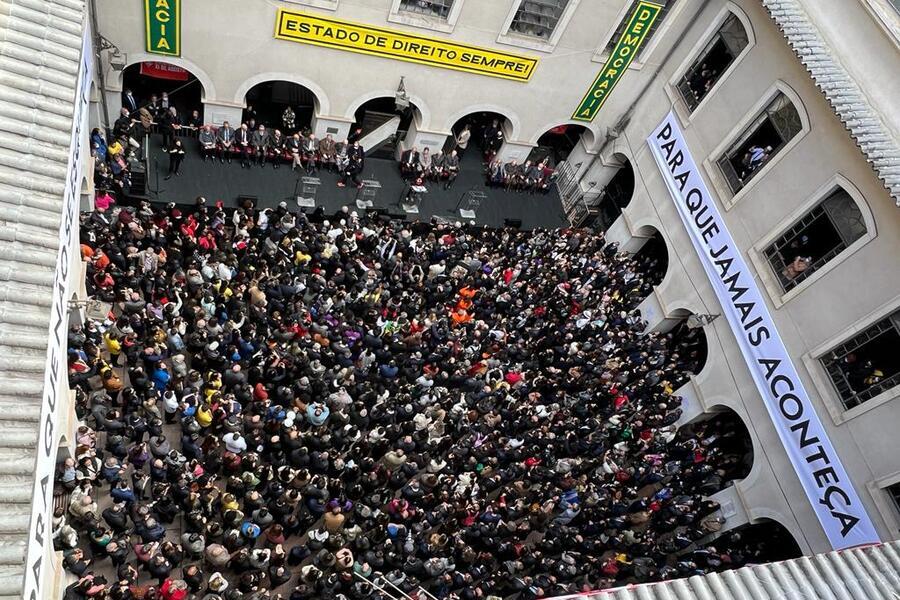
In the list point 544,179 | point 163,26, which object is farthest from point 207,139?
point 544,179

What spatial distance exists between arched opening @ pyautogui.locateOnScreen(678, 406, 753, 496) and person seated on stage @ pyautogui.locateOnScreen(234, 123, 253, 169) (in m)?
16.6

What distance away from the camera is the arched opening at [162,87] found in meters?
23.6

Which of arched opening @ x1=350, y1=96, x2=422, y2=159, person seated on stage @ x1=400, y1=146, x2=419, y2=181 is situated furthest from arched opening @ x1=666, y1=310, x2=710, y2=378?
arched opening @ x1=350, y1=96, x2=422, y2=159

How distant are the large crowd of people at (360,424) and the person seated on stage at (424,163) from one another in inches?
133

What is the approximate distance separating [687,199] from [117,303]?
A: 57.4ft

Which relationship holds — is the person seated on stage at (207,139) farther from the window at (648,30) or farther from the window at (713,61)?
the window at (713,61)

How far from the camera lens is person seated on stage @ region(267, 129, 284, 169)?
24.5 metres

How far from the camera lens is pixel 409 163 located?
26.5 metres

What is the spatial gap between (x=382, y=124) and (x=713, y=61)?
11.5 metres

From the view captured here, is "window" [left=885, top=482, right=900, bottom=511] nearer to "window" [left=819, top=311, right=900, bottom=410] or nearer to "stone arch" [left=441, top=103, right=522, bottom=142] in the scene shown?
"window" [left=819, top=311, right=900, bottom=410]

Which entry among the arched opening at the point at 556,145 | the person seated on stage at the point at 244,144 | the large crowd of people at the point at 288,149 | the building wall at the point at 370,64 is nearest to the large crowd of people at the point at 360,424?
the large crowd of people at the point at 288,149

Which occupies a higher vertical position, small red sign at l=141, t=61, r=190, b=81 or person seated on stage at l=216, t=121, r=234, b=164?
small red sign at l=141, t=61, r=190, b=81

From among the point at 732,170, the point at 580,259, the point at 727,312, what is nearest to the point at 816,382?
the point at 727,312

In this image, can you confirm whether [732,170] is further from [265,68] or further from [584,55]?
[265,68]
